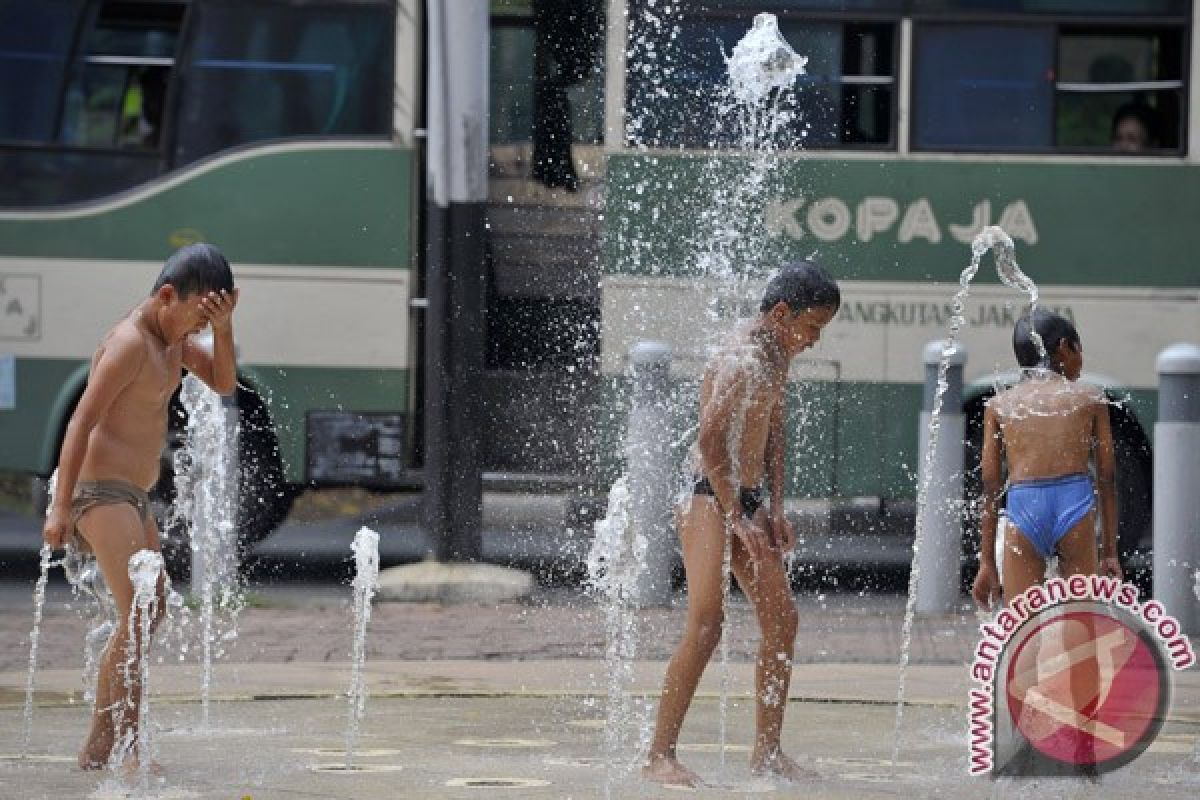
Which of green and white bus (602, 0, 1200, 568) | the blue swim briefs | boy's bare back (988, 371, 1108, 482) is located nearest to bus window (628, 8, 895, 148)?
green and white bus (602, 0, 1200, 568)

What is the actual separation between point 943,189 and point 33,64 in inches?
192

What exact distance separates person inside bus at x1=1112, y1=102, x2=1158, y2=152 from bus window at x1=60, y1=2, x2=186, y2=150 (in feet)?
16.4

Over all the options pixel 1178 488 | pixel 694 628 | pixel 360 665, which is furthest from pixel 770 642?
pixel 1178 488

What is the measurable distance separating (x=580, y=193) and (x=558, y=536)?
7.27 feet

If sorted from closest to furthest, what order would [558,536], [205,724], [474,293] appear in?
[205,724], [474,293], [558,536]

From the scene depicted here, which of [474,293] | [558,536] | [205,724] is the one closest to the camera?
[205,724]

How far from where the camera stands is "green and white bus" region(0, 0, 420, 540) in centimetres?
1425

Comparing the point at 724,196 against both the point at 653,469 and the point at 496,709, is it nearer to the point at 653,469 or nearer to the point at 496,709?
the point at 653,469

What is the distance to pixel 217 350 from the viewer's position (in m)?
7.64

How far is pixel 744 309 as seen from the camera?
46.0ft

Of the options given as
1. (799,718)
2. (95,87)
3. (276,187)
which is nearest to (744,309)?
(276,187)

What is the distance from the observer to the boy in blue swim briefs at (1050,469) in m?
7.94

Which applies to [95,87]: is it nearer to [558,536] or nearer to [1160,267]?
[558,536]

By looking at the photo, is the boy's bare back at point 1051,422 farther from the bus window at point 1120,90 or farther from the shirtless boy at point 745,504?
the bus window at point 1120,90
